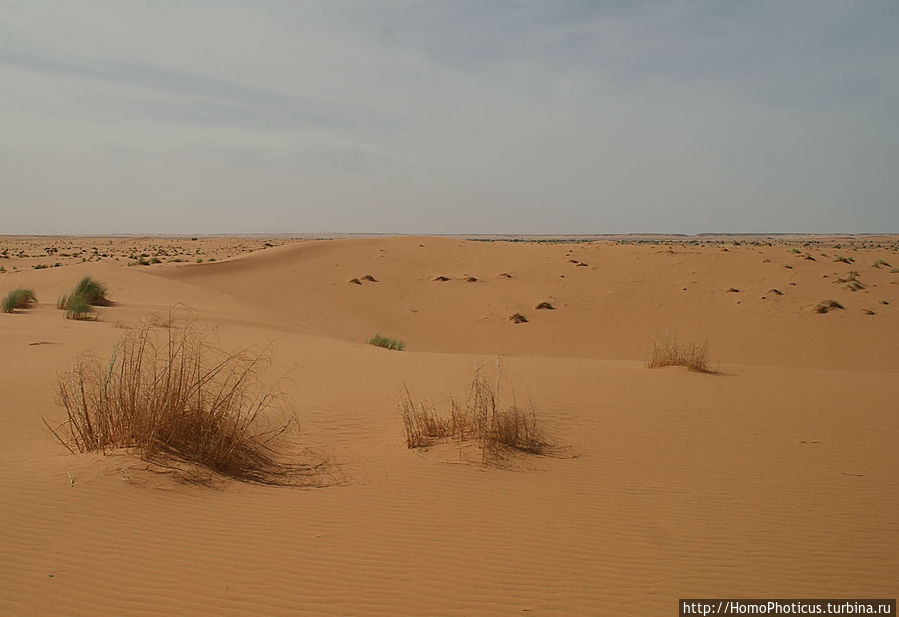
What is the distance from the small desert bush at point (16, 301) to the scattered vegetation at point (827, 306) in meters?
25.4

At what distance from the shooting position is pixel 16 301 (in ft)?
55.5

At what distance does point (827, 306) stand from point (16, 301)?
26.0 metres

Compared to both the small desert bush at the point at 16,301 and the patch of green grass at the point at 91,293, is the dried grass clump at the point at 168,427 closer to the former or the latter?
the small desert bush at the point at 16,301

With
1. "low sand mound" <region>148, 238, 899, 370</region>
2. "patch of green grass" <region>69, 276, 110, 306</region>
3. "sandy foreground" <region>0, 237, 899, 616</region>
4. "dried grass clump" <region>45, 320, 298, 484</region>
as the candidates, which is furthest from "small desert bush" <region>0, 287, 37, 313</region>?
"dried grass clump" <region>45, 320, 298, 484</region>

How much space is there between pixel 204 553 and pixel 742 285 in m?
27.1

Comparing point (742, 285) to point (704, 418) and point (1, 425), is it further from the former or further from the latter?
point (1, 425)

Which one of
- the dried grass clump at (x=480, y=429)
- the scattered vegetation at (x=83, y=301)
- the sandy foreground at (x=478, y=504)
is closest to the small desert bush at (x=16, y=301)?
the scattered vegetation at (x=83, y=301)

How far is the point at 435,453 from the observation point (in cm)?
628

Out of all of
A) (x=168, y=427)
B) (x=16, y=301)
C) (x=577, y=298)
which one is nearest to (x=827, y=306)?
(x=577, y=298)

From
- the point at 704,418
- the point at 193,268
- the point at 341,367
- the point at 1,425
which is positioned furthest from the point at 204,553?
the point at 193,268

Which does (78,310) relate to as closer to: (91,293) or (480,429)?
(91,293)

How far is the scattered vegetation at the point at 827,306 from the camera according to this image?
22703 mm

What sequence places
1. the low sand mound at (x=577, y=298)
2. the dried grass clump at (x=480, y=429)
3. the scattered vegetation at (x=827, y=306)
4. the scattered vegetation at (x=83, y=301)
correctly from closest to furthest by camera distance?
the dried grass clump at (x=480, y=429) → the scattered vegetation at (x=83, y=301) → the low sand mound at (x=577, y=298) → the scattered vegetation at (x=827, y=306)

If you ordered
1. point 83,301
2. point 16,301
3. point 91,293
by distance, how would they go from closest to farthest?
1. point 83,301
2. point 16,301
3. point 91,293
